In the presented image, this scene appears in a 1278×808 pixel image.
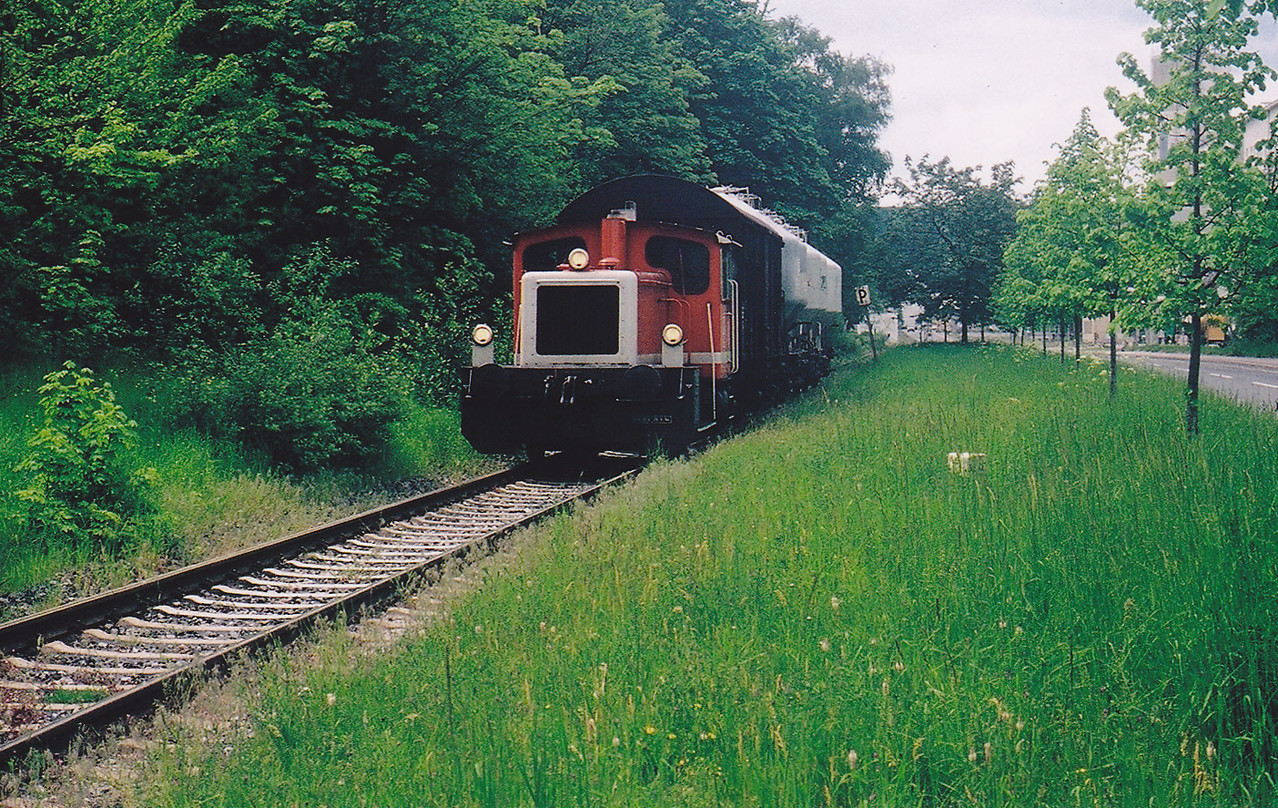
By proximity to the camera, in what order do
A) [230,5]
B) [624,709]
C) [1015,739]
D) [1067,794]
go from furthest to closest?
[230,5] < [624,709] < [1015,739] < [1067,794]

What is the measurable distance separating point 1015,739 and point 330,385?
9094 mm

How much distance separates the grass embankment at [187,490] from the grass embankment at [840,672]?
2785 millimetres

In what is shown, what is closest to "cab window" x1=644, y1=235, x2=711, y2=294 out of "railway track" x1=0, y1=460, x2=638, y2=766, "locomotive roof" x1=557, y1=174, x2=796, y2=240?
"locomotive roof" x1=557, y1=174, x2=796, y2=240

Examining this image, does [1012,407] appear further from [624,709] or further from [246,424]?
[624,709]

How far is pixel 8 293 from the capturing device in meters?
10.5

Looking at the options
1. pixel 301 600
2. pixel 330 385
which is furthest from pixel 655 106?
pixel 301 600

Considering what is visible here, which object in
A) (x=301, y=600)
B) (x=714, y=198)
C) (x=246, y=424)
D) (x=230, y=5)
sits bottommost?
(x=301, y=600)

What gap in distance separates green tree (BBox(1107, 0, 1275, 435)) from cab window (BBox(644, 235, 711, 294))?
193 inches

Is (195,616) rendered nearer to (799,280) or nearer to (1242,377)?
(799,280)

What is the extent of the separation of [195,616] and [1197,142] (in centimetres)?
1043

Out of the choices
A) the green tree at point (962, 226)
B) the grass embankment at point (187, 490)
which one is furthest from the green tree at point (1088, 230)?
the green tree at point (962, 226)

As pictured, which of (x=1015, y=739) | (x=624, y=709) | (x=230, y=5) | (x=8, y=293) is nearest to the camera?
(x=1015, y=739)

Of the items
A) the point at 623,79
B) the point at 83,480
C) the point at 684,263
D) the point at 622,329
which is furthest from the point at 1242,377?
the point at 83,480

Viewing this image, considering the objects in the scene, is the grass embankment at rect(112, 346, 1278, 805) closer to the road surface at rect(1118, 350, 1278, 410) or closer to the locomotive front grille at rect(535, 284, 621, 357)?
the locomotive front grille at rect(535, 284, 621, 357)
